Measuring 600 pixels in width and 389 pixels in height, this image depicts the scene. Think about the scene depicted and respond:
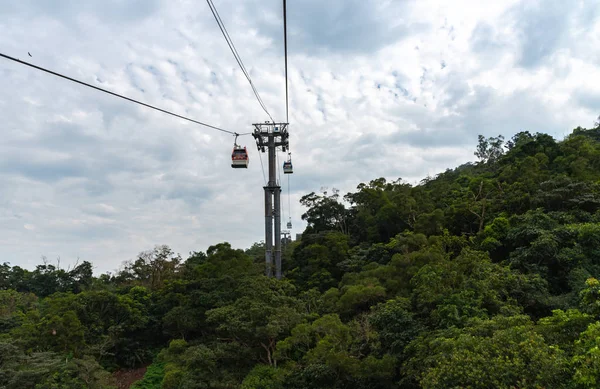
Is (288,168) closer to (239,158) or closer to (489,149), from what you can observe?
(239,158)

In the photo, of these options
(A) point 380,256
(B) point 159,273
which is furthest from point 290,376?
(B) point 159,273

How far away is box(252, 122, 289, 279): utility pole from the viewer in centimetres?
2181

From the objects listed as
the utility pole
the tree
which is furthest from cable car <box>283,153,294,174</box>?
the tree

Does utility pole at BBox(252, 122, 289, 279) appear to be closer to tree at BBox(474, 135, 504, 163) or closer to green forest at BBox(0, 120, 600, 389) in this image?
green forest at BBox(0, 120, 600, 389)

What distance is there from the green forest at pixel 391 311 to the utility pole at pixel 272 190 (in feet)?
6.36

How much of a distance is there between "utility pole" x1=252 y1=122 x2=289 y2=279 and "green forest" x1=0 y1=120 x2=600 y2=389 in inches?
76.4

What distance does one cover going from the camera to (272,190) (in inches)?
886

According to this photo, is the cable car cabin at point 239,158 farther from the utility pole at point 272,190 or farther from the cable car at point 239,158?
the utility pole at point 272,190

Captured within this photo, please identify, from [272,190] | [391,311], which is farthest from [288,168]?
[391,311]

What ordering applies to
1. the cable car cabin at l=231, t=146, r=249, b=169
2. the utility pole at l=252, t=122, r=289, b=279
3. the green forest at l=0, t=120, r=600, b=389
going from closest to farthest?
the green forest at l=0, t=120, r=600, b=389, the cable car cabin at l=231, t=146, r=249, b=169, the utility pole at l=252, t=122, r=289, b=279

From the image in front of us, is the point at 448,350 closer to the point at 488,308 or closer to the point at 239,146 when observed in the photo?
the point at 488,308

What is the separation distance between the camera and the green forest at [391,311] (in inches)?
256

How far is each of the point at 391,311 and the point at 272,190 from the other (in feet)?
44.0

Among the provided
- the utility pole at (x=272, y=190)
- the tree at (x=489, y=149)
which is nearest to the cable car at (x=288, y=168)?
the utility pole at (x=272, y=190)
